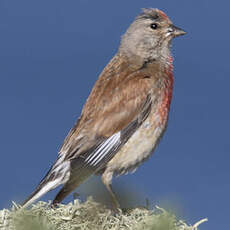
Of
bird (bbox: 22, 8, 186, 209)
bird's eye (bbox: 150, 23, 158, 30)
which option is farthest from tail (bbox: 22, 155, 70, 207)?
bird's eye (bbox: 150, 23, 158, 30)

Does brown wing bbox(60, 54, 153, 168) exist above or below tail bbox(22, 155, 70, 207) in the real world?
above

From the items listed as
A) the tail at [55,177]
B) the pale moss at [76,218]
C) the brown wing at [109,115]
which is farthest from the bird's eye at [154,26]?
the pale moss at [76,218]

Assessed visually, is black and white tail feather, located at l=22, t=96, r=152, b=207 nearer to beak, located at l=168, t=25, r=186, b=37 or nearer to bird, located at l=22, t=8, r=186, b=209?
bird, located at l=22, t=8, r=186, b=209

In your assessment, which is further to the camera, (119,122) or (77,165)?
(119,122)

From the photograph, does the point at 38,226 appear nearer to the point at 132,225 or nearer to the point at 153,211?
the point at 132,225

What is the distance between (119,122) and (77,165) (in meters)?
0.73

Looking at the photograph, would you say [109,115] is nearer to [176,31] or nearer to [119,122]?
[119,122]

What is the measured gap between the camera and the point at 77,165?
417 cm

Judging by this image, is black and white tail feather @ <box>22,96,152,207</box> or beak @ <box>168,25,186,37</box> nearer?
black and white tail feather @ <box>22,96,152,207</box>

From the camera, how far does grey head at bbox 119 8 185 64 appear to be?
206 inches

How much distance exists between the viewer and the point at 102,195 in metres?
3.10

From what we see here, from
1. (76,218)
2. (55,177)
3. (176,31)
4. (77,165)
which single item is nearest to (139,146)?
(77,165)

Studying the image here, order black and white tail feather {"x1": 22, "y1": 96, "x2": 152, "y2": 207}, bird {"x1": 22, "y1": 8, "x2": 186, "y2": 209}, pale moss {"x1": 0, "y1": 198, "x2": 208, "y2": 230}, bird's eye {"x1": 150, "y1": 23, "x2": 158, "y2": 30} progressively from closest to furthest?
pale moss {"x1": 0, "y1": 198, "x2": 208, "y2": 230}, black and white tail feather {"x1": 22, "y1": 96, "x2": 152, "y2": 207}, bird {"x1": 22, "y1": 8, "x2": 186, "y2": 209}, bird's eye {"x1": 150, "y1": 23, "x2": 158, "y2": 30}

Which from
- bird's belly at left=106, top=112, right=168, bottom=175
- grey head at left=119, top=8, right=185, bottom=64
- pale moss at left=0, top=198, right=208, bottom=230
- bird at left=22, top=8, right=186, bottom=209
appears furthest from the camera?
grey head at left=119, top=8, right=185, bottom=64
